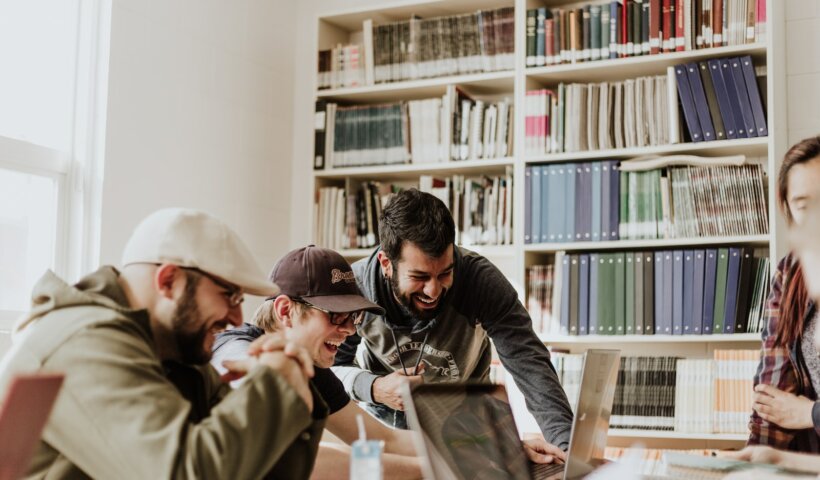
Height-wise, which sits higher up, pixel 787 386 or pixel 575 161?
pixel 575 161

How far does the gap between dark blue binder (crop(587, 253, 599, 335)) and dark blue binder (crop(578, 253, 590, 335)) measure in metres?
0.01

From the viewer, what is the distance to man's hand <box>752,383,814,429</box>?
2.21 meters

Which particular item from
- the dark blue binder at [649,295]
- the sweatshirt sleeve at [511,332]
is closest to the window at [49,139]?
the sweatshirt sleeve at [511,332]

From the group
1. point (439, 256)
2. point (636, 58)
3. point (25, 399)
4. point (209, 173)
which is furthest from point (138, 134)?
point (25, 399)

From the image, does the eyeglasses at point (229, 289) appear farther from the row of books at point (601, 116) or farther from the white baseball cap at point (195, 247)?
the row of books at point (601, 116)

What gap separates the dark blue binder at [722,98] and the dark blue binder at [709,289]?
469mm

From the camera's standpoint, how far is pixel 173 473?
1190mm

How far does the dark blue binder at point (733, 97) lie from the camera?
350 cm

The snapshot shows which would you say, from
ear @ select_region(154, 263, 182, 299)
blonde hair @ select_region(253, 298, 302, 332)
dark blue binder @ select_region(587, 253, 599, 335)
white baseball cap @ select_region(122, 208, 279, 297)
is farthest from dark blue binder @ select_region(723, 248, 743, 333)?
ear @ select_region(154, 263, 182, 299)

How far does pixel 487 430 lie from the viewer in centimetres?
164

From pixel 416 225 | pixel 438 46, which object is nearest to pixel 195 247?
pixel 416 225

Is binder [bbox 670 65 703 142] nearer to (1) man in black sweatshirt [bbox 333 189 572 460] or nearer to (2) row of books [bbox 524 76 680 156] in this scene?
(2) row of books [bbox 524 76 680 156]

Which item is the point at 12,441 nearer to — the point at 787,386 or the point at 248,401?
the point at 248,401

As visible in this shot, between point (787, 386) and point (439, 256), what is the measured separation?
945 millimetres
